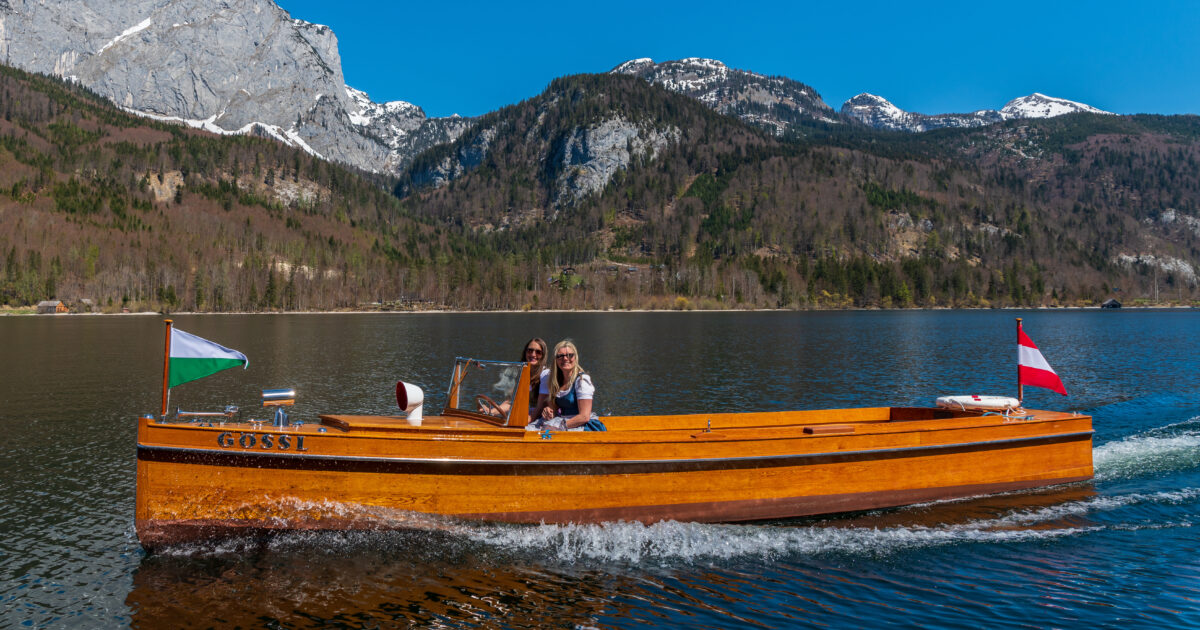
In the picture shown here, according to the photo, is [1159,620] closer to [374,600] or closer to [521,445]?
[521,445]

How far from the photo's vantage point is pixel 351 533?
421 inches

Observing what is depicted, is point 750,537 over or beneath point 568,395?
beneath

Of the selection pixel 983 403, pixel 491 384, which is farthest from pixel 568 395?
pixel 983 403

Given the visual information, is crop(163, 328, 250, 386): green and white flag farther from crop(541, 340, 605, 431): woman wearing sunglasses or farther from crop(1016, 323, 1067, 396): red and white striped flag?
crop(1016, 323, 1067, 396): red and white striped flag

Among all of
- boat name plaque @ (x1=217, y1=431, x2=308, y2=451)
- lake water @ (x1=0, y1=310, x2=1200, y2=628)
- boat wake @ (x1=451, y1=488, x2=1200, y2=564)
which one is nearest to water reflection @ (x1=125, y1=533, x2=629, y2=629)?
lake water @ (x1=0, y1=310, x2=1200, y2=628)

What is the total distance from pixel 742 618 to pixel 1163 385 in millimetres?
33968

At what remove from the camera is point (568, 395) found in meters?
12.2

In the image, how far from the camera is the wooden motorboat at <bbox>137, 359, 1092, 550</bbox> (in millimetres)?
9969

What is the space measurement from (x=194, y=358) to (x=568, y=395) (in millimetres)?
6154

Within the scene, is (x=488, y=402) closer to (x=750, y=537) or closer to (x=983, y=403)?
(x=750, y=537)

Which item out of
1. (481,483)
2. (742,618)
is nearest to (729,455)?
(742,618)

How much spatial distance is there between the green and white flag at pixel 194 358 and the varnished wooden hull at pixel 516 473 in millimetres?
900

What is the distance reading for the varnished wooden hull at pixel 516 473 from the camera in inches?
392

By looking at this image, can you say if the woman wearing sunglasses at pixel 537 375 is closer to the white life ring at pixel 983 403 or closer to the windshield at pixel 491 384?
the windshield at pixel 491 384
